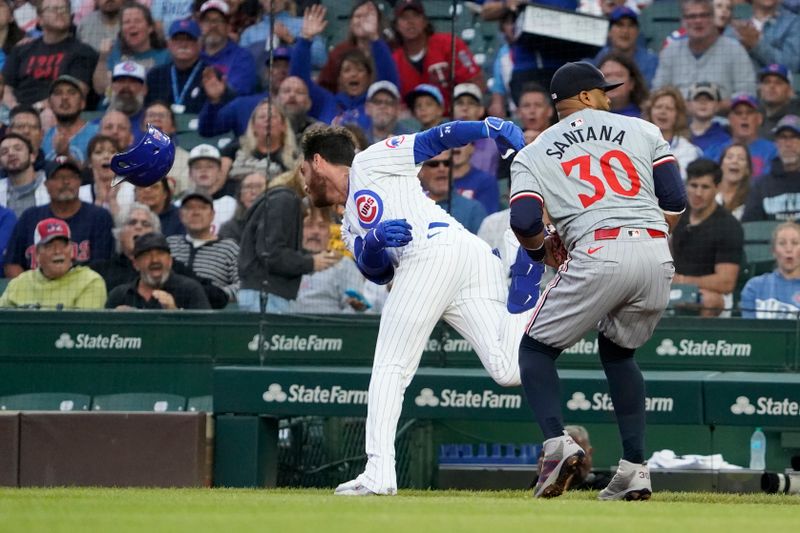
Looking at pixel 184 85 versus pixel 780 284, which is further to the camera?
pixel 184 85

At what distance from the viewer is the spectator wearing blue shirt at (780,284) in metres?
9.07

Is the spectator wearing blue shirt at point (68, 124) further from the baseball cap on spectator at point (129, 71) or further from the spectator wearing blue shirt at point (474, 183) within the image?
the spectator wearing blue shirt at point (474, 183)

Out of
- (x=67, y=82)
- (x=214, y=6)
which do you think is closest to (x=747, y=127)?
(x=214, y=6)

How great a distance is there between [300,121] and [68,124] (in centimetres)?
206

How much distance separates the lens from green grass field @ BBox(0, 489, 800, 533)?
3691 millimetres

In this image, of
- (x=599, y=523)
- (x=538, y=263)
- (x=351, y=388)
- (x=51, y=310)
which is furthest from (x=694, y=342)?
(x=599, y=523)

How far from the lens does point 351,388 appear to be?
24.6ft

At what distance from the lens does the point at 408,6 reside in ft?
35.9

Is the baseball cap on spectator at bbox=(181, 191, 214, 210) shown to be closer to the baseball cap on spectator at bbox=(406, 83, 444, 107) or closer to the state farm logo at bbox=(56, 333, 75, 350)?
the state farm logo at bbox=(56, 333, 75, 350)

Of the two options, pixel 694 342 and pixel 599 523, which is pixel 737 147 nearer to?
pixel 694 342

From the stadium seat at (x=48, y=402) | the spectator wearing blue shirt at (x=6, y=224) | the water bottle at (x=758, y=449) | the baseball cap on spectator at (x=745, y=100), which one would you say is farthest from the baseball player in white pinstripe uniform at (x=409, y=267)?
the spectator wearing blue shirt at (x=6, y=224)

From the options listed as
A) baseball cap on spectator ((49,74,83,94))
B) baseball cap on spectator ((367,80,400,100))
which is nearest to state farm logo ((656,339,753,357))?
baseball cap on spectator ((367,80,400,100))

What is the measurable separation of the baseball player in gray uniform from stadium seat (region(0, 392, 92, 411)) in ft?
16.0

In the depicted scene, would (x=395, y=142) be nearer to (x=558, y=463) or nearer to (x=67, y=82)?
(x=558, y=463)
